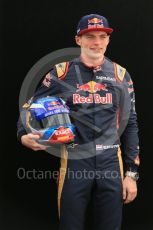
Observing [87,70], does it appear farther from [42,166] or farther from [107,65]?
[42,166]

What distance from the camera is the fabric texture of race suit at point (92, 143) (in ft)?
5.58

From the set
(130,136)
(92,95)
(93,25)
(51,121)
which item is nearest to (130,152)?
(130,136)

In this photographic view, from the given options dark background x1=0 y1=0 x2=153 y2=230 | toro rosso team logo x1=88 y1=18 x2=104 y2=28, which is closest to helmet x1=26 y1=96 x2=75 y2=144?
toro rosso team logo x1=88 y1=18 x2=104 y2=28

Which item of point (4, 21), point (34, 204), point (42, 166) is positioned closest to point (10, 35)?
point (4, 21)

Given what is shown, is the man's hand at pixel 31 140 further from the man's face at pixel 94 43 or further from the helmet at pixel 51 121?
the man's face at pixel 94 43

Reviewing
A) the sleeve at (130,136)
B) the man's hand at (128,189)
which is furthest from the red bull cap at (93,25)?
the man's hand at (128,189)

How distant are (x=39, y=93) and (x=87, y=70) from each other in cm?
25

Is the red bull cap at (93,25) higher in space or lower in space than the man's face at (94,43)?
higher

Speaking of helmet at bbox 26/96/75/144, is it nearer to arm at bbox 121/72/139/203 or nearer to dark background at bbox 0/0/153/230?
arm at bbox 121/72/139/203

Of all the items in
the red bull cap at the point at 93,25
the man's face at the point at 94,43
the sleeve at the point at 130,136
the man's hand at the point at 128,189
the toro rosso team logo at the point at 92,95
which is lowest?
the man's hand at the point at 128,189

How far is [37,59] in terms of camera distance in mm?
2145

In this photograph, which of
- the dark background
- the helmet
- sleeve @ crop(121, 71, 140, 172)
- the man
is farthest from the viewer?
the dark background

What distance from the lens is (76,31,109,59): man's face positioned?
1727 millimetres

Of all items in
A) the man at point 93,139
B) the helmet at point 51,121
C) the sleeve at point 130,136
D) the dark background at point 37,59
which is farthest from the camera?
the dark background at point 37,59
